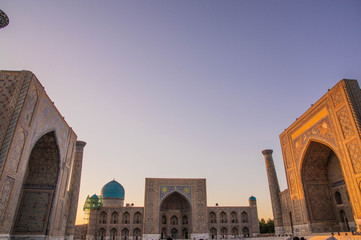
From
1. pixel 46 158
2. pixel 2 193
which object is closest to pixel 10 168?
pixel 2 193

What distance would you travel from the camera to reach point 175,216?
28.2 metres

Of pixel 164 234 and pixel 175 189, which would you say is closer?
pixel 175 189

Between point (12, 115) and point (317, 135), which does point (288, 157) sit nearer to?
point (317, 135)

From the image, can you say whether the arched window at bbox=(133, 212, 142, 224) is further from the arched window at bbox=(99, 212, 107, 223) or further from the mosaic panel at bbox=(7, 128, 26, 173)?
the mosaic panel at bbox=(7, 128, 26, 173)

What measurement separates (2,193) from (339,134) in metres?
13.4

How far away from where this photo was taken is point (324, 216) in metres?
14.4

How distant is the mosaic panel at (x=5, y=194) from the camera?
26.9 feet

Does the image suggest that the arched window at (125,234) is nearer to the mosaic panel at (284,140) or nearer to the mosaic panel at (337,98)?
the mosaic panel at (284,140)

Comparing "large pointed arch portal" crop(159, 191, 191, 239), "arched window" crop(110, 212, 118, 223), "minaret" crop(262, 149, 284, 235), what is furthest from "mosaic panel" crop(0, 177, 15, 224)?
"arched window" crop(110, 212, 118, 223)

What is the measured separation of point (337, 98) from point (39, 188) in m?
14.8

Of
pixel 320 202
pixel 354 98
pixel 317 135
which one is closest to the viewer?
pixel 354 98

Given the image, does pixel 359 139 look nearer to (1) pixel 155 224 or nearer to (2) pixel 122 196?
(1) pixel 155 224

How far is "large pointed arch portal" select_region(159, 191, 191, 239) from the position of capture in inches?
1083

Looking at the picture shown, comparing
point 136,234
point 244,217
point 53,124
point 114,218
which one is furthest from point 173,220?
point 53,124
